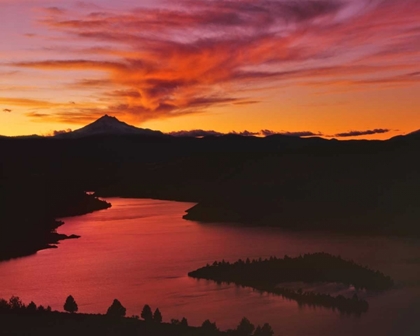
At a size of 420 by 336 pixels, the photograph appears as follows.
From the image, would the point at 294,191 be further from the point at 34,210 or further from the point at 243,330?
the point at 243,330

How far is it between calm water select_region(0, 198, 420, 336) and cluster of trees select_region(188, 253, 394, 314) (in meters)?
1.54

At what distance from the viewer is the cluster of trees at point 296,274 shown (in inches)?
1837

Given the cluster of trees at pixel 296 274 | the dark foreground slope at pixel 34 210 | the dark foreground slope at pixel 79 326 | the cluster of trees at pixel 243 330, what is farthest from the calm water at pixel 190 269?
the dark foreground slope at pixel 79 326

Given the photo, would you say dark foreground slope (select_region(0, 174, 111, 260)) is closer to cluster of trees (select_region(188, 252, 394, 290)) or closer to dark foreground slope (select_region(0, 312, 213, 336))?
cluster of trees (select_region(188, 252, 394, 290))

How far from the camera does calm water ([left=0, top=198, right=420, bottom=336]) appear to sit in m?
38.4

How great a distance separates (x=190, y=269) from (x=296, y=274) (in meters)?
8.98

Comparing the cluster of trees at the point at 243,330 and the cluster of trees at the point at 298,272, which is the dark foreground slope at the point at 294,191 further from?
A: the cluster of trees at the point at 243,330

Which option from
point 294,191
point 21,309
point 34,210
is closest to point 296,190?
point 294,191

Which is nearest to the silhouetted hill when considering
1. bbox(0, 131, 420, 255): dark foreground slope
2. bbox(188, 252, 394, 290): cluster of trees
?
bbox(0, 131, 420, 255): dark foreground slope

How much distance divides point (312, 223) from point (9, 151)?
4464 inches

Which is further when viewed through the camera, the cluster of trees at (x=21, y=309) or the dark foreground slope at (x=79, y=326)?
the cluster of trees at (x=21, y=309)

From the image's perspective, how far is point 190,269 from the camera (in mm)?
54562

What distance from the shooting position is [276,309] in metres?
40.8

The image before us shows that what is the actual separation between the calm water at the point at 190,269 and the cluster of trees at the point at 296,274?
1.54 meters
